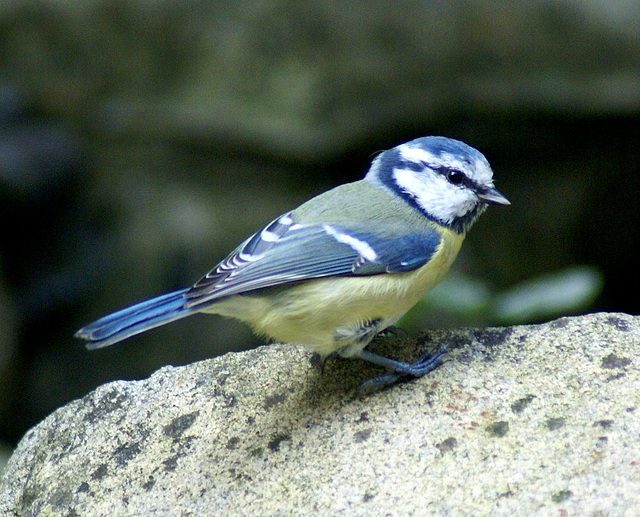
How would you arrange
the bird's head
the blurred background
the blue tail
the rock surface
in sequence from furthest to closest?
the blurred background < the bird's head < the blue tail < the rock surface

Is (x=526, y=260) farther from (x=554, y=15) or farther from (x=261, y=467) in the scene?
(x=261, y=467)

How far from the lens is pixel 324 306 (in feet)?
7.48

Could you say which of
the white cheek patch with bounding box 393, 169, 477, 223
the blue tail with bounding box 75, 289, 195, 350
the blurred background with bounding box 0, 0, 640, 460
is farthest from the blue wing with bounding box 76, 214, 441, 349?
the blurred background with bounding box 0, 0, 640, 460

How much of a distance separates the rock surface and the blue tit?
7.0 inches

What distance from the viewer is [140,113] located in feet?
16.2

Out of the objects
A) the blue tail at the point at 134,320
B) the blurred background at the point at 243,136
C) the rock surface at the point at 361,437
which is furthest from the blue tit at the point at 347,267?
the blurred background at the point at 243,136

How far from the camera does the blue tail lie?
7.49 ft

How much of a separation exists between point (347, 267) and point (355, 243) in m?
0.11

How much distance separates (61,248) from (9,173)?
607 mm

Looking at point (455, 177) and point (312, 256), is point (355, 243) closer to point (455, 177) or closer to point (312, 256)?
point (312, 256)

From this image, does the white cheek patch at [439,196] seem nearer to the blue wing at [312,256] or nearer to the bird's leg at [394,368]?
the blue wing at [312,256]

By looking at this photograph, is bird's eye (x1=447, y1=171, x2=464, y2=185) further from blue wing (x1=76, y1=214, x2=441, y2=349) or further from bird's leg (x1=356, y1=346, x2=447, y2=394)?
bird's leg (x1=356, y1=346, x2=447, y2=394)

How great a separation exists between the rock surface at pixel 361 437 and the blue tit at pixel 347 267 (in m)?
0.18

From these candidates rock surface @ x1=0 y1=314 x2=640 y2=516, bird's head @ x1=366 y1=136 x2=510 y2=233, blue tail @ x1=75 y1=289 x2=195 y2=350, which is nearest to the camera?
rock surface @ x1=0 y1=314 x2=640 y2=516
